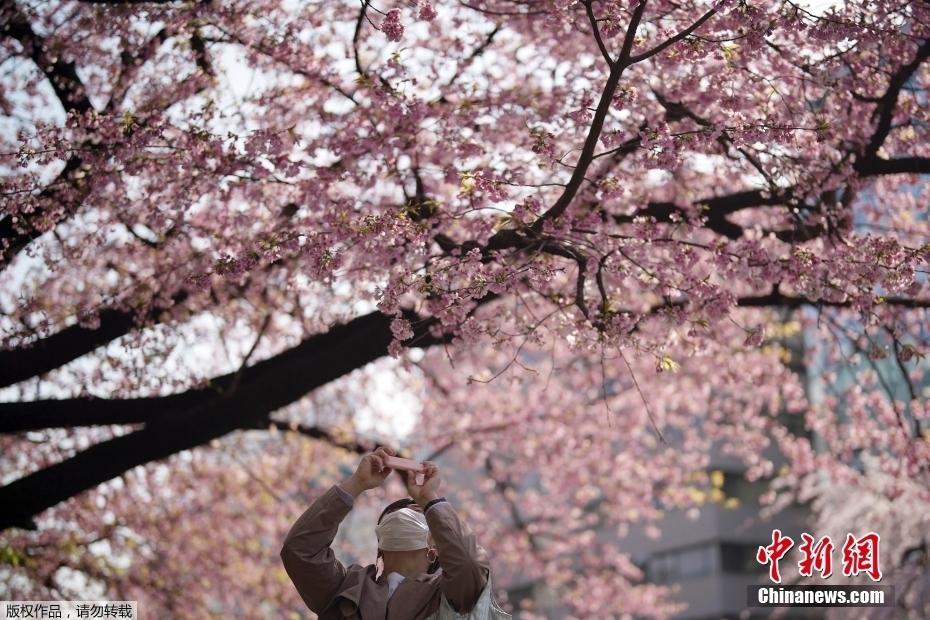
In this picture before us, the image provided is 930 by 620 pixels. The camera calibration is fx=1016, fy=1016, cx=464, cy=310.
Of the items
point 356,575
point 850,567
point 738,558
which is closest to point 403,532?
point 356,575

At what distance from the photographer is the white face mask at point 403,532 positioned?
4383 millimetres

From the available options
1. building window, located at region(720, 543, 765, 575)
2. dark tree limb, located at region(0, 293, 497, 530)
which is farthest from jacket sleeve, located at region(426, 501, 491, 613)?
building window, located at region(720, 543, 765, 575)

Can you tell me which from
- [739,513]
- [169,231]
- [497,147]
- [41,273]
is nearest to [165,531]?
[41,273]

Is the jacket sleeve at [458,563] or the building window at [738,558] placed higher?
the building window at [738,558]

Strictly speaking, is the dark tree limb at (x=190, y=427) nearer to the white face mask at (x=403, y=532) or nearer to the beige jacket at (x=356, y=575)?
the white face mask at (x=403, y=532)

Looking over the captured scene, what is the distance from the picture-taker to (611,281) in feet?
22.6

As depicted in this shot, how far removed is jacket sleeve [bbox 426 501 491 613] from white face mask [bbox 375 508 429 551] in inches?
12.8

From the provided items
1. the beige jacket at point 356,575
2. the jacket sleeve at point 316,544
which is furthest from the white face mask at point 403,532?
the jacket sleeve at point 316,544

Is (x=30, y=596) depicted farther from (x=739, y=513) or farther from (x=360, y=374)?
(x=739, y=513)

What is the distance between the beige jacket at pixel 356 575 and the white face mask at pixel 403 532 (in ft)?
0.44

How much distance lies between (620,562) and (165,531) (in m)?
8.33

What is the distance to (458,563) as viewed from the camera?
400 centimetres

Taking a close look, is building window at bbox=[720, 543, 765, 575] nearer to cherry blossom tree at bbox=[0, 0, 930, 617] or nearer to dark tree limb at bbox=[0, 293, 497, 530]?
cherry blossom tree at bbox=[0, 0, 930, 617]

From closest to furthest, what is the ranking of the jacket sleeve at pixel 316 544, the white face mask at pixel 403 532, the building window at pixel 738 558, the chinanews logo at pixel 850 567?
the jacket sleeve at pixel 316 544 < the white face mask at pixel 403 532 < the chinanews logo at pixel 850 567 < the building window at pixel 738 558
